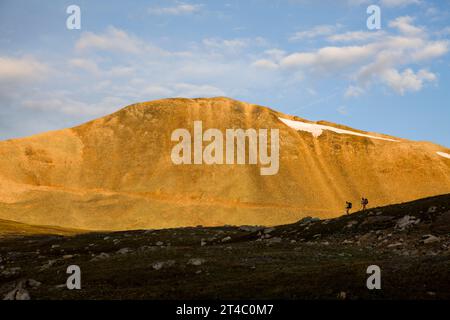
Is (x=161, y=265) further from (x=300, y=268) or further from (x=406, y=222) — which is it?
(x=406, y=222)

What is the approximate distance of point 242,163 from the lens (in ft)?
652

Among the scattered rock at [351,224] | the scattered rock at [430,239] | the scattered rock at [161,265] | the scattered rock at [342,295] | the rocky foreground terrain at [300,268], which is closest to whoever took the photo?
the scattered rock at [342,295]

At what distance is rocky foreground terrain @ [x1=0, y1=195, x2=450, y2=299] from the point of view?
821 inches

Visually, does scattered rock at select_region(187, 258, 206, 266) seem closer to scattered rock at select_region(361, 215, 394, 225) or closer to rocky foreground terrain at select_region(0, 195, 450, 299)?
rocky foreground terrain at select_region(0, 195, 450, 299)

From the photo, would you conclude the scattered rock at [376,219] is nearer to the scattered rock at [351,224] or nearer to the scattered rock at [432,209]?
the scattered rock at [351,224]

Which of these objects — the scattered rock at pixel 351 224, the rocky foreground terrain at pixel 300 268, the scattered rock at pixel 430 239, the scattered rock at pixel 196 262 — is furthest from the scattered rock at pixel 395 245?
the scattered rock at pixel 196 262

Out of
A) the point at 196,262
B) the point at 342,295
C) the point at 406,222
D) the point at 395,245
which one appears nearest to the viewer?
the point at 342,295

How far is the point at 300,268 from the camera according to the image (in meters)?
26.3

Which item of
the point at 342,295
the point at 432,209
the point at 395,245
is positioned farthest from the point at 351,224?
the point at 342,295

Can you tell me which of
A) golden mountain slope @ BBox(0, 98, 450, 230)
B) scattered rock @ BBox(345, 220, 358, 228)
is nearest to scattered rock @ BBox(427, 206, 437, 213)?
scattered rock @ BBox(345, 220, 358, 228)

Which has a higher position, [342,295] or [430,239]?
[430,239]

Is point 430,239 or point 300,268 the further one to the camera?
point 430,239

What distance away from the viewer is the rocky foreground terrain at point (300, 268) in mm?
20844
